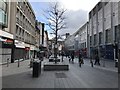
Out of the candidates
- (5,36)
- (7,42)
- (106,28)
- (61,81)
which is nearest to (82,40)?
(106,28)

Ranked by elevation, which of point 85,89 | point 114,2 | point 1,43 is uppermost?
point 114,2

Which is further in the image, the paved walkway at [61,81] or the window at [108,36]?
the window at [108,36]

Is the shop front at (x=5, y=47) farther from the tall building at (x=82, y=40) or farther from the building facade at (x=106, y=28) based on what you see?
the tall building at (x=82, y=40)

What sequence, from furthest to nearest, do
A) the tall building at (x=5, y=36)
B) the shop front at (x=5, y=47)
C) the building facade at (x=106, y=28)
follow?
the building facade at (x=106, y=28) → the shop front at (x=5, y=47) → the tall building at (x=5, y=36)

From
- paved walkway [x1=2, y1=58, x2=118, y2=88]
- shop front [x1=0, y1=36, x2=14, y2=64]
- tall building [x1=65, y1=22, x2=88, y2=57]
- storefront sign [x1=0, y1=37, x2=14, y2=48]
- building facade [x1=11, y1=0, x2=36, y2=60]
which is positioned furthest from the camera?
tall building [x1=65, y1=22, x2=88, y2=57]

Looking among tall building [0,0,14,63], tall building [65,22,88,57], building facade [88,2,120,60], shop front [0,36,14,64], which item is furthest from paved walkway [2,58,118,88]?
tall building [65,22,88,57]

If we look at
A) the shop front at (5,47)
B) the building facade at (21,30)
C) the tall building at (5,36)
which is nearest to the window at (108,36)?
the building facade at (21,30)

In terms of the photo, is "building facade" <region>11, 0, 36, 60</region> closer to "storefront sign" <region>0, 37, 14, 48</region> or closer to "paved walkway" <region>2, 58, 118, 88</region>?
"storefront sign" <region>0, 37, 14, 48</region>

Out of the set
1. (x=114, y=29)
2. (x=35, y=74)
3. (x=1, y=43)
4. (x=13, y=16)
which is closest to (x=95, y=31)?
(x=114, y=29)

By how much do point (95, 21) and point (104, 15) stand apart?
13.1 metres

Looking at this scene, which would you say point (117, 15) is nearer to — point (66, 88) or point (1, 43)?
point (1, 43)

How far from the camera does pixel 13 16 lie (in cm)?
3809

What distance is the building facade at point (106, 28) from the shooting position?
2061 inches

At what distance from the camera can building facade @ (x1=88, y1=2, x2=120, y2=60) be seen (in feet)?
172
